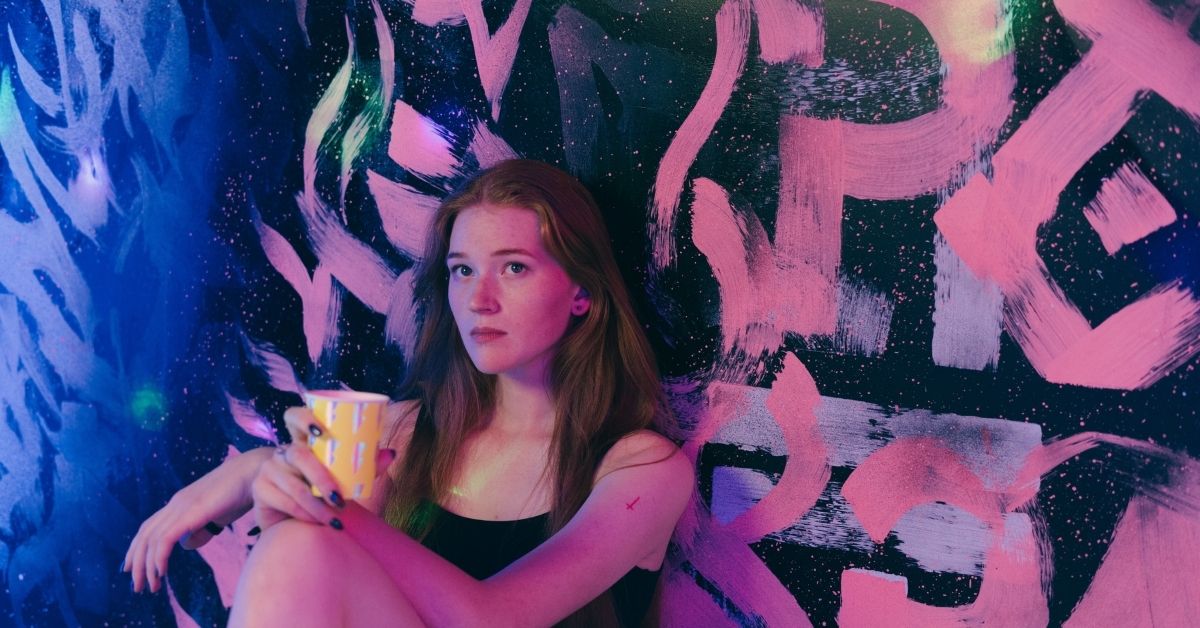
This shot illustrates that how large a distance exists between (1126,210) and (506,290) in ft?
2.91

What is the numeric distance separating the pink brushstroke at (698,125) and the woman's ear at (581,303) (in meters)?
0.14

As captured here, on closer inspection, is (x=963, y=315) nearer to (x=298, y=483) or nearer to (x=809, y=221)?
(x=809, y=221)

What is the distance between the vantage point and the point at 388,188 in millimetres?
1626

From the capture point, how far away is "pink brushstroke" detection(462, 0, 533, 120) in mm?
1509

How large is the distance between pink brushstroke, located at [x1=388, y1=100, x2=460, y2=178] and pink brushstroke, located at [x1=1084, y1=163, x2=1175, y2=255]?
40.9 inches

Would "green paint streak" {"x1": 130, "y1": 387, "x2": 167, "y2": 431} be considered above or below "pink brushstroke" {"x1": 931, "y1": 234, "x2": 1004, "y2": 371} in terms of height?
below

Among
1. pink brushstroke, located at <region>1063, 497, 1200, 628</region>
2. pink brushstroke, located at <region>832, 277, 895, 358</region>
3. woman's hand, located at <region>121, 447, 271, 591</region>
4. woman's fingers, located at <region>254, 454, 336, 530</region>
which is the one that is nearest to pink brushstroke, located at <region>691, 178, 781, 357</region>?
pink brushstroke, located at <region>832, 277, 895, 358</region>

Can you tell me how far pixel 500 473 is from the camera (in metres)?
Answer: 1.42

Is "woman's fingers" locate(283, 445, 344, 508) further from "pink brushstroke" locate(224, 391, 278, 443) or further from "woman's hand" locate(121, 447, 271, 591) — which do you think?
"pink brushstroke" locate(224, 391, 278, 443)

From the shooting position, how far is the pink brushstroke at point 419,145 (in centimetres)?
158

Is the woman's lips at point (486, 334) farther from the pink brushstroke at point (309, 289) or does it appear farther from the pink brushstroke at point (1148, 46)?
the pink brushstroke at point (1148, 46)

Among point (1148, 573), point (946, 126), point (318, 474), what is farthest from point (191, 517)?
point (1148, 573)

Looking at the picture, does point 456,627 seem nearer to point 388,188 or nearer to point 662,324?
point 662,324

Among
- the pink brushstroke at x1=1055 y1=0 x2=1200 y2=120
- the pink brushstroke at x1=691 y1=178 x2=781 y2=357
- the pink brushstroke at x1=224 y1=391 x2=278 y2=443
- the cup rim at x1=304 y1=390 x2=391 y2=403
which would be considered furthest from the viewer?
the pink brushstroke at x1=224 y1=391 x2=278 y2=443
